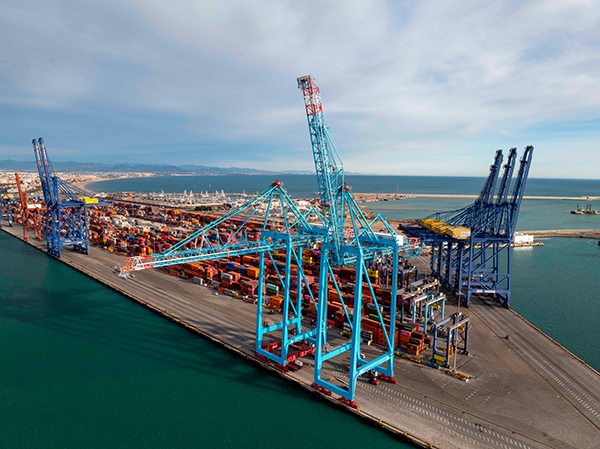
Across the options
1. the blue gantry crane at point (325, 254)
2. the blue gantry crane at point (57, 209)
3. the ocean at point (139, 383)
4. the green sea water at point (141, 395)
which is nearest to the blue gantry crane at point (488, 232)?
the ocean at point (139, 383)

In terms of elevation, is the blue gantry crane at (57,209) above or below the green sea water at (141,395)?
above

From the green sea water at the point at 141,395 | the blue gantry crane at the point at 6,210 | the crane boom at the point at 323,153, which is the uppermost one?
the crane boom at the point at 323,153

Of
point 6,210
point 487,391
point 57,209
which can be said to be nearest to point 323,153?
point 487,391

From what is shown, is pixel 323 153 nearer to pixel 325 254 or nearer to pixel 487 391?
pixel 325 254

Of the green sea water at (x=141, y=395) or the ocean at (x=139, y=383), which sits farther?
the ocean at (x=139, y=383)

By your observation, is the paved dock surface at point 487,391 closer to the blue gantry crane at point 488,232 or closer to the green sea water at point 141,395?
the green sea water at point 141,395

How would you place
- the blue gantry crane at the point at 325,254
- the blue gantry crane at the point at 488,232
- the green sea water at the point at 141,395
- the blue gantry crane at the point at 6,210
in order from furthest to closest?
the blue gantry crane at the point at 6,210 → the blue gantry crane at the point at 488,232 → the blue gantry crane at the point at 325,254 → the green sea water at the point at 141,395
